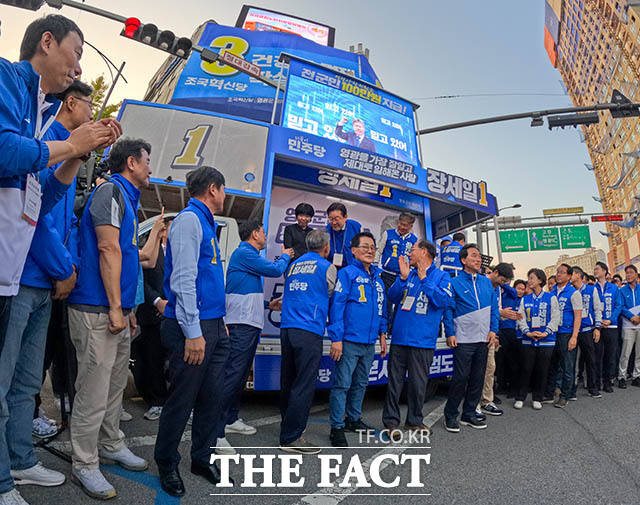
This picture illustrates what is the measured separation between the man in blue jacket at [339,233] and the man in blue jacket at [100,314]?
3.14 metres

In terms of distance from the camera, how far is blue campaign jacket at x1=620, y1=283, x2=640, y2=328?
8.45m

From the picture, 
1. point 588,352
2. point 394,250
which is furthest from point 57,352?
point 588,352

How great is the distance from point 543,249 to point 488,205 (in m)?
20.4

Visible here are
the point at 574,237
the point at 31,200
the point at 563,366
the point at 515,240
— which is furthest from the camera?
the point at 515,240

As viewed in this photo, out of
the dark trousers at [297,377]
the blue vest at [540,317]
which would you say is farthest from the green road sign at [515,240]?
the dark trousers at [297,377]

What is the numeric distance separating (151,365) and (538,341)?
550cm

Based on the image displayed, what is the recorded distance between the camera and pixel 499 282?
740 centimetres

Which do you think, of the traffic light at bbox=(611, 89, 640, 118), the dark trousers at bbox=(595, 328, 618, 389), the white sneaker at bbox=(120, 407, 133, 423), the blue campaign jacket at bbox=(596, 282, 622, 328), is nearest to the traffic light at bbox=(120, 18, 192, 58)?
the white sneaker at bbox=(120, 407, 133, 423)

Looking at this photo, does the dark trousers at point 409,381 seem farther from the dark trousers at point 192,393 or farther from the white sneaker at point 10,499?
the white sneaker at point 10,499

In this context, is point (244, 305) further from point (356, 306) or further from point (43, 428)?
point (43, 428)

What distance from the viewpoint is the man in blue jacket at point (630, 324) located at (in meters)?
8.38

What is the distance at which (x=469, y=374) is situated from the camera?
4.83 metres

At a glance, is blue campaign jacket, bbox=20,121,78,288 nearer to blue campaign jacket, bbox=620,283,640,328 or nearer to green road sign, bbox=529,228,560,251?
blue campaign jacket, bbox=620,283,640,328

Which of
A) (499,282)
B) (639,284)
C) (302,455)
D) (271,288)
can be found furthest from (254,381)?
(639,284)
